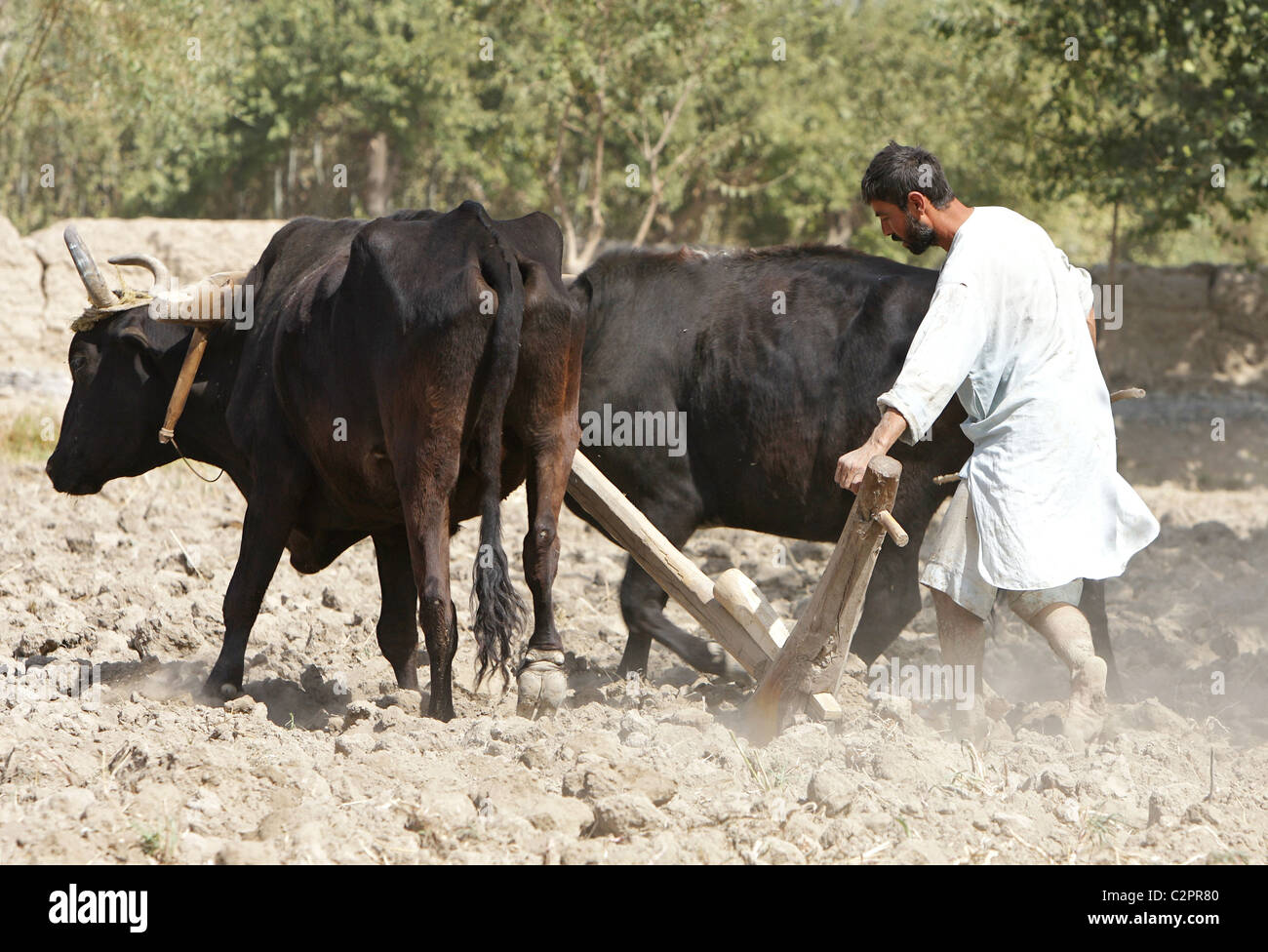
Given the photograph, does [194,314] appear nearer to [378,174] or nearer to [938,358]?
[938,358]

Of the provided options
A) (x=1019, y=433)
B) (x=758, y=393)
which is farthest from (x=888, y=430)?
(x=758, y=393)

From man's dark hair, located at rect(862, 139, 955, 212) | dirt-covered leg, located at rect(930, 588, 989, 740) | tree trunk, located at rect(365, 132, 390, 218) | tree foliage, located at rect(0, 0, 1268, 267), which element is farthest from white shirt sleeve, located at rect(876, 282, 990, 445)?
tree trunk, located at rect(365, 132, 390, 218)

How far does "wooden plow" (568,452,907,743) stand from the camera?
13.3ft

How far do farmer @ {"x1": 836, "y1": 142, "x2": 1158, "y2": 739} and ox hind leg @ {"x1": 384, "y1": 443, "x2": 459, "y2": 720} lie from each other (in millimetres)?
1420

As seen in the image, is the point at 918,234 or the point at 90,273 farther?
the point at 90,273

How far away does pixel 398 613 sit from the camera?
580 cm

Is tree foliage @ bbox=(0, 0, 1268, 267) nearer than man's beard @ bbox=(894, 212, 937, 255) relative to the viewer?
No

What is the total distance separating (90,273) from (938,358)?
3.75 m

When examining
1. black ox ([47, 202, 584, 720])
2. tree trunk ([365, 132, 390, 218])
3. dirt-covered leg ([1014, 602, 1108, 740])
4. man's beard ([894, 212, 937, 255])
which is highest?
tree trunk ([365, 132, 390, 218])

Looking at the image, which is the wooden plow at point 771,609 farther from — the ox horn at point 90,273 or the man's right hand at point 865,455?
the ox horn at point 90,273

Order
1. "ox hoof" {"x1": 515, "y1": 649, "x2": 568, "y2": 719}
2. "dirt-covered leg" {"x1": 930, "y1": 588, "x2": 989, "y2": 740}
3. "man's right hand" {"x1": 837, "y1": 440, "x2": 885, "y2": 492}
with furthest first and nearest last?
"ox hoof" {"x1": 515, "y1": 649, "x2": 568, "y2": 719} → "dirt-covered leg" {"x1": 930, "y1": 588, "x2": 989, "y2": 740} → "man's right hand" {"x1": 837, "y1": 440, "x2": 885, "y2": 492}

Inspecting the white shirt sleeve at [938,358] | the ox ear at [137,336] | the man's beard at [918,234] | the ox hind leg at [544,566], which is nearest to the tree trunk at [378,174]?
the ox ear at [137,336]

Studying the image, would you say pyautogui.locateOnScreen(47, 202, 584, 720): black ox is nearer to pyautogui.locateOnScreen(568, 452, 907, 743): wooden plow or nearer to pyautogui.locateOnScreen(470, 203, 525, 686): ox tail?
pyautogui.locateOnScreen(470, 203, 525, 686): ox tail

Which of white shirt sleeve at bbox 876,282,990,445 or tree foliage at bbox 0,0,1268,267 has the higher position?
tree foliage at bbox 0,0,1268,267
